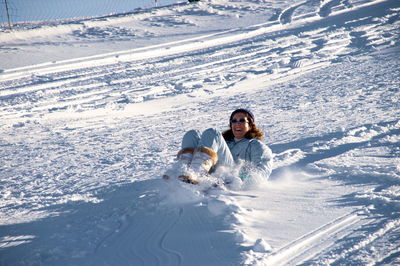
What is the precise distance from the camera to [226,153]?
3164 millimetres

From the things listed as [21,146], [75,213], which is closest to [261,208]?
[75,213]

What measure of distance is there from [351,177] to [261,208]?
1.08 metres

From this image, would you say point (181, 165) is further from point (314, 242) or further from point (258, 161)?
point (314, 242)

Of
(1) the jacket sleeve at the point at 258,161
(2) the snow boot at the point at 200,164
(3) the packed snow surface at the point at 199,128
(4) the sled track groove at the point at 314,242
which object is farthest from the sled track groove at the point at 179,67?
(4) the sled track groove at the point at 314,242

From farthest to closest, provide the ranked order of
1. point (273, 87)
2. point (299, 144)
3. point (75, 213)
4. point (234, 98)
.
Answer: point (273, 87), point (234, 98), point (299, 144), point (75, 213)

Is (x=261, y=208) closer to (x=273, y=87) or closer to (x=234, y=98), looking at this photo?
(x=234, y=98)

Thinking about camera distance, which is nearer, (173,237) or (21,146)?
(173,237)

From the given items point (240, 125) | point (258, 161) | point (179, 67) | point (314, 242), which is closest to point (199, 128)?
point (240, 125)

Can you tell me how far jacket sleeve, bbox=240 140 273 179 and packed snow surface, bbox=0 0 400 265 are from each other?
11 cm

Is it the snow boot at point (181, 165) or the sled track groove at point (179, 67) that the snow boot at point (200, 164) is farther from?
the sled track groove at point (179, 67)

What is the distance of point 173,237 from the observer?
93.1 inches

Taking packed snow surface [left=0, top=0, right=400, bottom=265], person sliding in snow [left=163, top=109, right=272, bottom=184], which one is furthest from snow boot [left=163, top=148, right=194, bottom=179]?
packed snow surface [left=0, top=0, right=400, bottom=265]

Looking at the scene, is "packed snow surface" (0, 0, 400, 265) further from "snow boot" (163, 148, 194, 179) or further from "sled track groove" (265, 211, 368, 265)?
"snow boot" (163, 148, 194, 179)

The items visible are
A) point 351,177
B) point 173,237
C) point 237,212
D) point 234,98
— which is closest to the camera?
point 173,237
